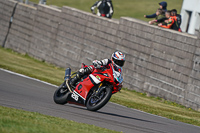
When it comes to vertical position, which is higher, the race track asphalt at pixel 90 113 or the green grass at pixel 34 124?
the green grass at pixel 34 124

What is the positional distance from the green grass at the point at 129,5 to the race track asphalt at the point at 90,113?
38465 mm

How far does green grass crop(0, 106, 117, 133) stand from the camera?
592 cm

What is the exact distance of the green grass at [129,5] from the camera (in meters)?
51.8

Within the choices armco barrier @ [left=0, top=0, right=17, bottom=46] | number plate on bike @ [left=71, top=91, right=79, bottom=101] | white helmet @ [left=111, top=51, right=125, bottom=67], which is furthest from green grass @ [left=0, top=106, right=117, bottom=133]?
armco barrier @ [left=0, top=0, right=17, bottom=46]

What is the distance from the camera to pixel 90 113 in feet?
30.7

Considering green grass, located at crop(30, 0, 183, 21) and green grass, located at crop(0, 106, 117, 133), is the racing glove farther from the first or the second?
green grass, located at crop(30, 0, 183, 21)

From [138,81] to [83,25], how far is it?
4.37 m

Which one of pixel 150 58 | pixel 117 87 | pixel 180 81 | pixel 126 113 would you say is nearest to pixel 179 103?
pixel 180 81

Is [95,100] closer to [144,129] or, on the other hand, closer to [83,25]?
[144,129]

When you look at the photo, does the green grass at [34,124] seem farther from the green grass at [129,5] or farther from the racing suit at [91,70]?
the green grass at [129,5]

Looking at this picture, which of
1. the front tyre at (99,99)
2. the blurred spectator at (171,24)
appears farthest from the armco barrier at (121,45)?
the front tyre at (99,99)

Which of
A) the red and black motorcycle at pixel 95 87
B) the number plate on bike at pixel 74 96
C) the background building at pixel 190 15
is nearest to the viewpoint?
the red and black motorcycle at pixel 95 87

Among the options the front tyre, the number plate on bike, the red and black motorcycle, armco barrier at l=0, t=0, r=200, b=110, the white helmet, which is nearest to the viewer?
the front tyre

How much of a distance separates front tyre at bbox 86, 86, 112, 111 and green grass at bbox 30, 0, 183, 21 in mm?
40584
